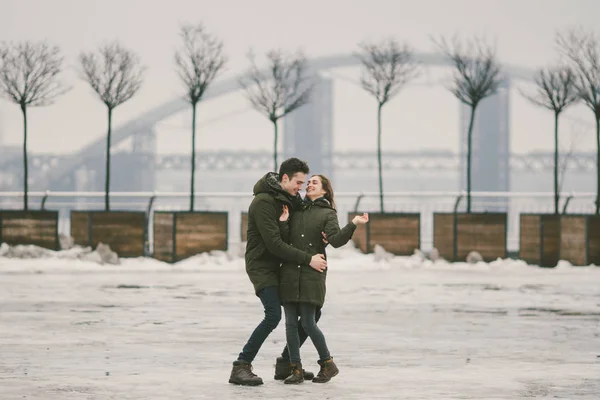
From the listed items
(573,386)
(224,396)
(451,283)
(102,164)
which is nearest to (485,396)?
(573,386)

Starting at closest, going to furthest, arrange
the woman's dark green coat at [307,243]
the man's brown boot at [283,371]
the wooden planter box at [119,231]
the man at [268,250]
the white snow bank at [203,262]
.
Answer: the man at [268,250]
the woman's dark green coat at [307,243]
the man's brown boot at [283,371]
the white snow bank at [203,262]
the wooden planter box at [119,231]

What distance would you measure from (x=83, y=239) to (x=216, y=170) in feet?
230

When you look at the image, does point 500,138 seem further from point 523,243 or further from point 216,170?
point 523,243

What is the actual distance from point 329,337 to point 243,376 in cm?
357

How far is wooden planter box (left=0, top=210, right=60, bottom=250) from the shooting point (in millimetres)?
27281

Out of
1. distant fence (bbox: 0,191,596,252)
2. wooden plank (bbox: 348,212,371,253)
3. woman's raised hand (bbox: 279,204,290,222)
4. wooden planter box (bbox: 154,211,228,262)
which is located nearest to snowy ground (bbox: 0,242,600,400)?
woman's raised hand (bbox: 279,204,290,222)

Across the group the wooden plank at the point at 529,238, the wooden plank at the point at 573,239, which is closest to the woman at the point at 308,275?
the wooden plank at the point at 573,239

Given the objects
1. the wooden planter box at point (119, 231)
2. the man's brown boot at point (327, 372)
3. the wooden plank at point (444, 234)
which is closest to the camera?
the man's brown boot at point (327, 372)

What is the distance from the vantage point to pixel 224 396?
28.4 feet

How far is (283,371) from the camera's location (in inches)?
373

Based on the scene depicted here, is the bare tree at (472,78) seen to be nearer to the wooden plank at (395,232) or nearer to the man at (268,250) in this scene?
the wooden plank at (395,232)

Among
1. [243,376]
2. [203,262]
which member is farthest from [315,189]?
[203,262]

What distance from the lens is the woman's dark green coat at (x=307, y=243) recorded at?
30.2 feet

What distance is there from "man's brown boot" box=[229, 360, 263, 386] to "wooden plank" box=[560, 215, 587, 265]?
60.7 feet
